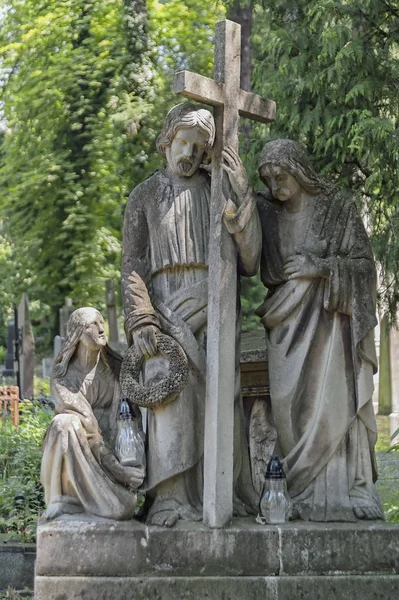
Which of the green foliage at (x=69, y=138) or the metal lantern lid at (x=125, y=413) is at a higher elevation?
the green foliage at (x=69, y=138)

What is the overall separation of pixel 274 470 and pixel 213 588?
0.69 meters

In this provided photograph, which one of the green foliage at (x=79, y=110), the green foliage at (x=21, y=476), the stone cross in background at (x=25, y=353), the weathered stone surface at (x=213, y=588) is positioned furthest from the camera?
the green foliage at (x=79, y=110)

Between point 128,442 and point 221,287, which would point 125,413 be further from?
point 221,287

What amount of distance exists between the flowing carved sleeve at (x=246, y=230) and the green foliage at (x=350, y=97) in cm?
494

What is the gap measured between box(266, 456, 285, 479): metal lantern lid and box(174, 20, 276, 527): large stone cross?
0.21 metres

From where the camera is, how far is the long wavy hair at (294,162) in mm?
6973

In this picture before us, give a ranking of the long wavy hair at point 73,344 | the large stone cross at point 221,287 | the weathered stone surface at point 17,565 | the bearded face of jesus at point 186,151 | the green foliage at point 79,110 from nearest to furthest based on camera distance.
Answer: the large stone cross at point 221,287
the bearded face of jesus at point 186,151
the long wavy hair at point 73,344
the weathered stone surface at point 17,565
the green foliage at point 79,110

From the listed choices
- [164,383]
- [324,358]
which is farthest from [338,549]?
[164,383]

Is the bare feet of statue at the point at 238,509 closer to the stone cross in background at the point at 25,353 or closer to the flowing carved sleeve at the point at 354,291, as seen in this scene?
the flowing carved sleeve at the point at 354,291

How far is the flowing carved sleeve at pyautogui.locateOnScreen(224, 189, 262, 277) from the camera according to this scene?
6.73 m

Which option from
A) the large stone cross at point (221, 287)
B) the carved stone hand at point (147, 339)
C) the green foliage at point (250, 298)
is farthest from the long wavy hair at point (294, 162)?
the green foliage at point (250, 298)

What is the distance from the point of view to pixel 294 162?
6.99 metres

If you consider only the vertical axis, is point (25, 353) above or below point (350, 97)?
below

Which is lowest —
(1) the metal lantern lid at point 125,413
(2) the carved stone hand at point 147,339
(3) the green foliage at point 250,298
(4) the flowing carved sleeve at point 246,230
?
(1) the metal lantern lid at point 125,413
